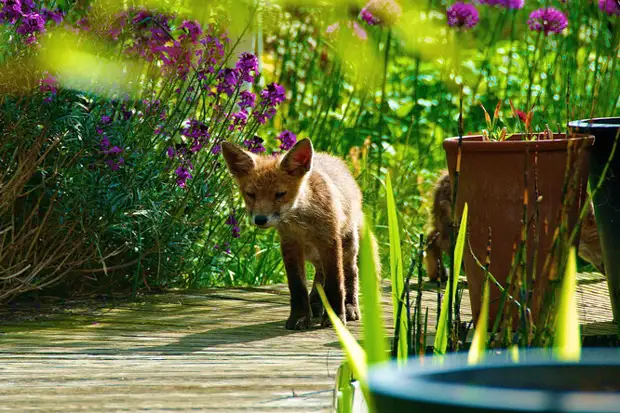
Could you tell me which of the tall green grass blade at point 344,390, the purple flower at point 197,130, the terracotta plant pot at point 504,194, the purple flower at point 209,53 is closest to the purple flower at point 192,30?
the purple flower at point 209,53

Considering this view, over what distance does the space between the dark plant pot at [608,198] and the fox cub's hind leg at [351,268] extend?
143 centimetres

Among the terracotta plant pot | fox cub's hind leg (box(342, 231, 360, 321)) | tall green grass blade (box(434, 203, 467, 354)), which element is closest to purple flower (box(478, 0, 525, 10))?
fox cub's hind leg (box(342, 231, 360, 321))

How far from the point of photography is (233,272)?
6656 millimetres

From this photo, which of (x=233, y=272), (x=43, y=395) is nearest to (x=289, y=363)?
(x=43, y=395)

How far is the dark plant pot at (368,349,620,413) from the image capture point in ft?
3.48

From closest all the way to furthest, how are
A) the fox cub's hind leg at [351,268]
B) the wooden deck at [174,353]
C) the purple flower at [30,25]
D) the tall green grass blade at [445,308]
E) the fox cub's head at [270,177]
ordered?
the tall green grass blade at [445,308] < the wooden deck at [174,353] < the purple flower at [30,25] < the fox cub's head at [270,177] < the fox cub's hind leg at [351,268]

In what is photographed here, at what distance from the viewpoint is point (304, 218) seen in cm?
502

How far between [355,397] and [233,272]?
353cm

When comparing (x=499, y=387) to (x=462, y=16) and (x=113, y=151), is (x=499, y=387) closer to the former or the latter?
(x=113, y=151)

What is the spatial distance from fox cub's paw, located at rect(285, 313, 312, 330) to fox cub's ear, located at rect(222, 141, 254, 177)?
0.89 meters

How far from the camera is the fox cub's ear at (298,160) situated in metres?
5.12

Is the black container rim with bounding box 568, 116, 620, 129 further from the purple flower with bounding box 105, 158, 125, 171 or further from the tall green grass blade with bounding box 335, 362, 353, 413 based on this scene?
the purple flower with bounding box 105, 158, 125, 171

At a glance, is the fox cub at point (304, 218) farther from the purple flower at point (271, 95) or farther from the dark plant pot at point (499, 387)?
the dark plant pot at point (499, 387)

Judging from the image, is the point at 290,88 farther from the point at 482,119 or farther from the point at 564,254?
the point at 564,254
